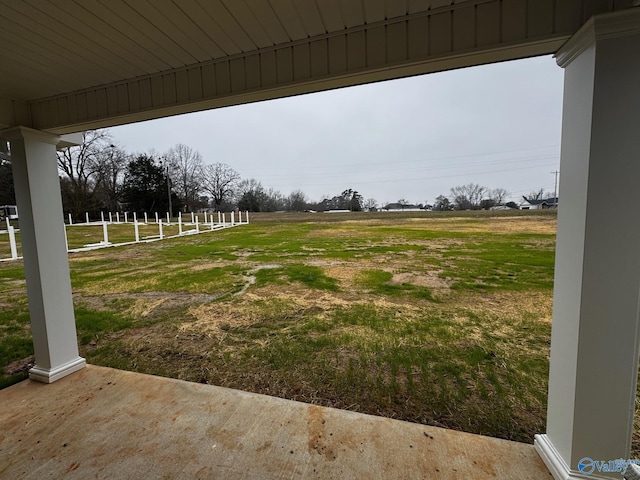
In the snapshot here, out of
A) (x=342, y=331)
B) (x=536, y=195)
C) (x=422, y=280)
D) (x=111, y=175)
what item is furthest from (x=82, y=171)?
(x=536, y=195)

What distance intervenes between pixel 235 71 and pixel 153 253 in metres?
8.72

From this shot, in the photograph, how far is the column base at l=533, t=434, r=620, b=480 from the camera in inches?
50.2

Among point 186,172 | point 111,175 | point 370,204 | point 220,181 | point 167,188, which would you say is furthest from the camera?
point 370,204

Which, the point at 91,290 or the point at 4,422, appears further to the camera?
the point at 91,290

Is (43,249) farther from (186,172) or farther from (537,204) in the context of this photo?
(186,172)

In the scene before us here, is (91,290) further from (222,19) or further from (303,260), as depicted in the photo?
(222,19)

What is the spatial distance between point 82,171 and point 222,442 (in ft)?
97.4

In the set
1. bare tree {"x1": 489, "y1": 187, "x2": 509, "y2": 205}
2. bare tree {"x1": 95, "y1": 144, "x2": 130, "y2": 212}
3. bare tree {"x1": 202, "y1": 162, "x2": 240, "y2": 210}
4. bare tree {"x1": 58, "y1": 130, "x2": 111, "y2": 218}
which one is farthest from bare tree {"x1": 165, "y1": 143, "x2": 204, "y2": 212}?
bare tree {"x1": 489, "y1": 187, "x2": 509, "y2": 205}

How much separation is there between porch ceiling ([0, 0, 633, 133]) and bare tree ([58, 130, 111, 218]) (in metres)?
25.3

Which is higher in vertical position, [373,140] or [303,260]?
[373,140]

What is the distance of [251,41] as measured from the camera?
157 centimetres

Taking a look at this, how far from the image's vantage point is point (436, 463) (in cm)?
148

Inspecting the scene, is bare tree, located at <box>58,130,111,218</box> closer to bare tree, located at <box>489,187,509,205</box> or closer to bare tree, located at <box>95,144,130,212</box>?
bare tree, located at <box>95,144,130,212</box>

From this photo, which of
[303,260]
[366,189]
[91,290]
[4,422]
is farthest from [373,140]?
[4,422]
